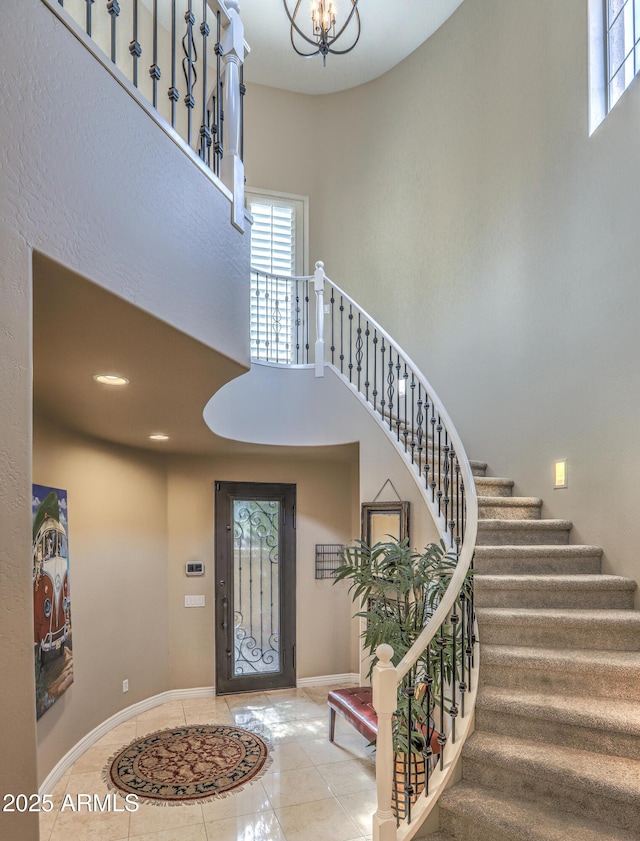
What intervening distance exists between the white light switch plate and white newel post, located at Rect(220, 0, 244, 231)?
4345mm

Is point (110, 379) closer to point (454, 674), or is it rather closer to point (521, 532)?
point (454, 674)

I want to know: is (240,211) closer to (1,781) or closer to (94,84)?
(94,84)

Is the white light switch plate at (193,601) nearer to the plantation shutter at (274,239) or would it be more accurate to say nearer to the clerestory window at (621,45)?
the plantation shutter at (274,239)

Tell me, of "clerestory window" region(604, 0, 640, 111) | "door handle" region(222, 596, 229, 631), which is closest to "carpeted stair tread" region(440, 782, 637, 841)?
Answer: "door handle" region(222, 596, 229, 631)

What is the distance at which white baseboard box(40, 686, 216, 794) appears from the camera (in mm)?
4051

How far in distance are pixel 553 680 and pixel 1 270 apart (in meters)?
2.92

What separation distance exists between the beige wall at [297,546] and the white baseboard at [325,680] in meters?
0.05

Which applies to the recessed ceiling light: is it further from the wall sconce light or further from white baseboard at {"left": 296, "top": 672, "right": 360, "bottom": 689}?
white baseboard at {"left": 296, "top": 672, "right": 360, "bottom": 689}

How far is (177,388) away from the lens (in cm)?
326

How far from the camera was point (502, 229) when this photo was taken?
5.14 metres

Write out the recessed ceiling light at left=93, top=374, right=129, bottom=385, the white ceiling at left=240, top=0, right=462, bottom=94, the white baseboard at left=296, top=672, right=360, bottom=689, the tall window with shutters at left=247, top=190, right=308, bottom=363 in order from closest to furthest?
1. the recessed ceiling light at left=93, top=374, right=129, bottom=385
2. the white ceiling at left=240, top=0, right=462, bottom=94
3. the white baseboard at left=296, top=672, right=360, bottom=689
4. the tall window with shutters at left=247, top=190, right=308, bottom=363

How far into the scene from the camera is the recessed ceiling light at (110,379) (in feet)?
9.84

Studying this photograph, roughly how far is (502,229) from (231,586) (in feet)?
14.3

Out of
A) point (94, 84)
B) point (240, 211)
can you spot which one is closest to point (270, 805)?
point (240, 211)
